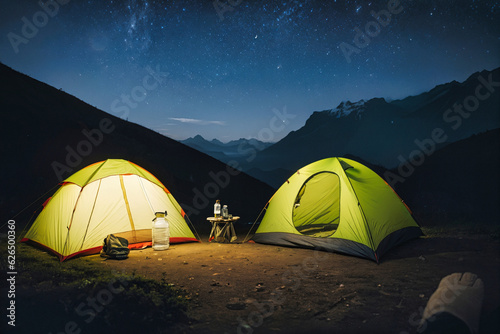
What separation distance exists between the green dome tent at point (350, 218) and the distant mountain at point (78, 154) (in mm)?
6771

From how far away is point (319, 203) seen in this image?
1202 cm

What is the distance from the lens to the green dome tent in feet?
27.4

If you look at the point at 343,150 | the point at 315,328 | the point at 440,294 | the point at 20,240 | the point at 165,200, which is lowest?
the point at 315,328

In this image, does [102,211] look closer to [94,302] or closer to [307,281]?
[94,302]

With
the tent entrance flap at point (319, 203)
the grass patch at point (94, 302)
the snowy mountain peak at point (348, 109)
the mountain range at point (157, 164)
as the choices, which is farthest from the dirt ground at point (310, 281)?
the snowy mountain peak at point (348, 109)

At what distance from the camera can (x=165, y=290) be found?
18.7ft

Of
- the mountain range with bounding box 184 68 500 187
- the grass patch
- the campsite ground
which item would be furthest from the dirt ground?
the mountain range with bounding box 184 68 500 187

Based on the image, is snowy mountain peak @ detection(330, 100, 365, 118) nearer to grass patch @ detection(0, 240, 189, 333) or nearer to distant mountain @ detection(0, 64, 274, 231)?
distant mountain @ detection(0, 64, 274, 231)

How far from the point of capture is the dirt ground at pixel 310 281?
458 centimetres

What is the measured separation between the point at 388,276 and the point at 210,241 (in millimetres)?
5609

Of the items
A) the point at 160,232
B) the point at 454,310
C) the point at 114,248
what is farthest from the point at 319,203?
the point at 454,310

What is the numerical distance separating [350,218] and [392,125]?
133020 mm

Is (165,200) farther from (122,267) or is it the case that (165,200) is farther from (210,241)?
(122,267)

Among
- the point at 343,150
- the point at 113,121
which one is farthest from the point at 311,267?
the point at 343,150
